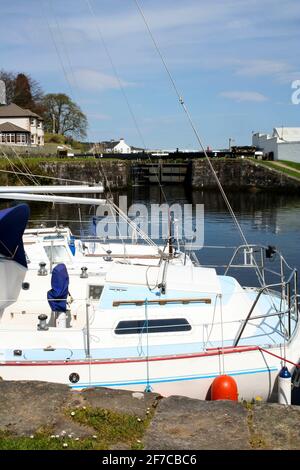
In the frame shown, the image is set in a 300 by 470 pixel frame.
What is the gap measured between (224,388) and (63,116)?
96.9 metres

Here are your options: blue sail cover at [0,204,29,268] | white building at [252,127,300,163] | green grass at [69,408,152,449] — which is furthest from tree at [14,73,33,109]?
green grass at [69,408,152,449]

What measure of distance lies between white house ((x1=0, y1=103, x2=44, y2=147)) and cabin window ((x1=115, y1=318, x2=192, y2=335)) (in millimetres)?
70413

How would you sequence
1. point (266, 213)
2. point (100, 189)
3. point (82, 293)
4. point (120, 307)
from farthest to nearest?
point (266, 213)
point (100, 189)
point (82, 293)
point (120, 307)

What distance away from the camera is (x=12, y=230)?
34.4 feet

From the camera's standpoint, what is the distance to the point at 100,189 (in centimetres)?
1360

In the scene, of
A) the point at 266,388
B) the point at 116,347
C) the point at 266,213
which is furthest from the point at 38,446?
the point at 266,213

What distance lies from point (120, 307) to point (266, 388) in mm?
Answer: 3048

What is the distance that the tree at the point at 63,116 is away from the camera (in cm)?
9756

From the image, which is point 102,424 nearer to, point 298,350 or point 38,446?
point 38,446

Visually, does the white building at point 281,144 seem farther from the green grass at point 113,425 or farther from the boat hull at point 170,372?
the green grass at point 113,425

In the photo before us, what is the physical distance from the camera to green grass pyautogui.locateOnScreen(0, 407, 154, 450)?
13.7 ft

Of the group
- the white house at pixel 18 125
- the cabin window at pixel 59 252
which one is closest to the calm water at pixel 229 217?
the cabin window at pixel 59 252

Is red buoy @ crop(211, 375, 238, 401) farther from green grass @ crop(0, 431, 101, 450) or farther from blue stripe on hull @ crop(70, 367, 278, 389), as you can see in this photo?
green grass @ crop(0, 431, 101, 450)

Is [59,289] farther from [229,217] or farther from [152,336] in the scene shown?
[229,217]
